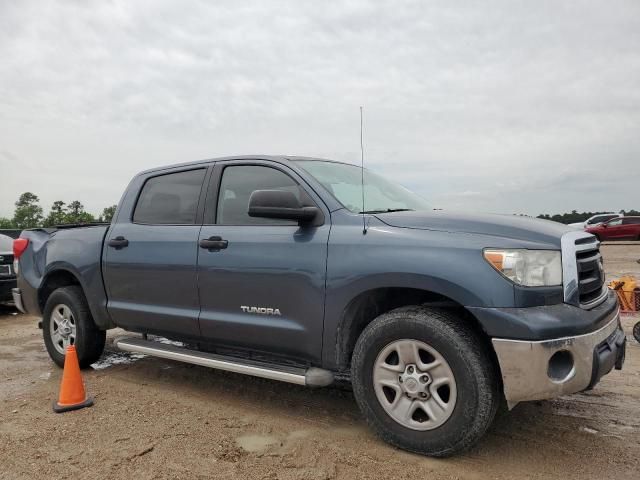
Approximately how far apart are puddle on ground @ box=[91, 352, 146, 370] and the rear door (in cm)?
90

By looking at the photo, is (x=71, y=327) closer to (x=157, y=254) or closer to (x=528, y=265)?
(x=157, y=254)

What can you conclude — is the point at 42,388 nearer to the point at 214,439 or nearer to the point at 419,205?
the point at 214,439

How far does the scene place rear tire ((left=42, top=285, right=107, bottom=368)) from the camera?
16.3 feet

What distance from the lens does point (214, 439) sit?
337cm

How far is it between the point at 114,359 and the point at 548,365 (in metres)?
4.42

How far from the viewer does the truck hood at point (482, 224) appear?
2996mm

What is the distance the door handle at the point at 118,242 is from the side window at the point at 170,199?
21 centimetres

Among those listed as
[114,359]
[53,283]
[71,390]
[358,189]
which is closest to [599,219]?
[358,189]

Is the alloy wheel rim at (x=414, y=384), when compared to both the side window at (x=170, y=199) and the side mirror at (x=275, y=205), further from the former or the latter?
the side window at (x=170, y=199)

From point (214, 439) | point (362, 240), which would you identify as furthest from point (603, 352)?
point (214, 439)

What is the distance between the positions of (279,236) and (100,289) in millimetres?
2088

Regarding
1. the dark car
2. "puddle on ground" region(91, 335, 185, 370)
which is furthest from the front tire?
the dark car

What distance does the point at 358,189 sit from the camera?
3.98 metres

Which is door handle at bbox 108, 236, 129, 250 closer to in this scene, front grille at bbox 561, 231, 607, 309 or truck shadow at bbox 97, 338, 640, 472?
truck shadow at bbox 97, 338, 640, 472
